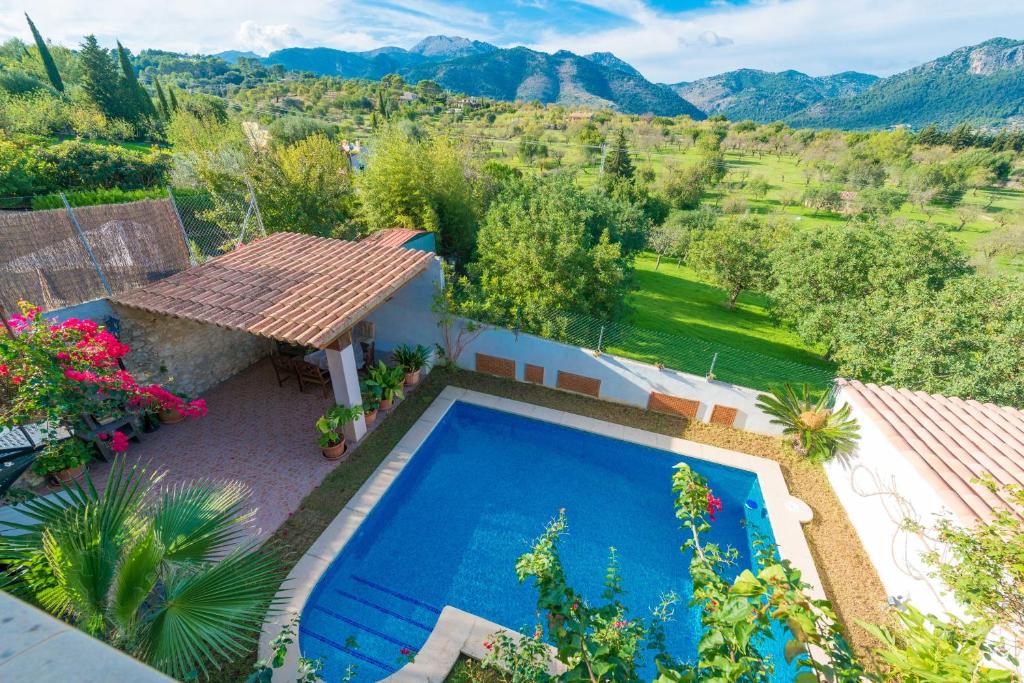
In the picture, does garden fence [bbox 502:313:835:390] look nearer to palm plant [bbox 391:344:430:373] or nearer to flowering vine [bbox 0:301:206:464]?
palm plant [bbox 391:344:430:373]

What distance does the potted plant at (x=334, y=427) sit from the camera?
930 cm

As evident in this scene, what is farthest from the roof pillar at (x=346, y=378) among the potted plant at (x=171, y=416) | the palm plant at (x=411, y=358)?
the potted plant at (x=171, y=416)

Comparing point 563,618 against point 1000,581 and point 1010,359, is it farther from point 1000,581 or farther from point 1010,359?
point 1010,359

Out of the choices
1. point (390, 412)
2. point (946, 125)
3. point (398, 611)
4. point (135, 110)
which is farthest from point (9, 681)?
point (946, 125)

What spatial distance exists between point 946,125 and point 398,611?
222 meters

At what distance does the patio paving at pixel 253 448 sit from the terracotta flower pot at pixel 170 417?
14 cm

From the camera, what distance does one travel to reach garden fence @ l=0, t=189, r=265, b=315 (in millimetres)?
7945

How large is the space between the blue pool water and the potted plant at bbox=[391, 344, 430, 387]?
160 cm

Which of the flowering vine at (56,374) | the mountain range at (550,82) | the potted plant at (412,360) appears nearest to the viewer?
the flowering vine at (56,374)

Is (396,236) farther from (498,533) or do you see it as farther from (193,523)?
(193,523)

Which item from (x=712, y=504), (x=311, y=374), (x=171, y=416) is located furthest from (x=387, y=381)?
(x=712, y=504)

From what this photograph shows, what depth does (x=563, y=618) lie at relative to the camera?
4.18 meters

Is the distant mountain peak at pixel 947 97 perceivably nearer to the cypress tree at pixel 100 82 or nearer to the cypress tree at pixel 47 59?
the cypress tree at pixel 100 82

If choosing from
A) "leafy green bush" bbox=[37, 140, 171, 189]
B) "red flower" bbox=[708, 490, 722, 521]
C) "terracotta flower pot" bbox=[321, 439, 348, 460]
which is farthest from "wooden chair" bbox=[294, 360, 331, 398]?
"leafy green bush" bbox=[37, 140, 171, 189]
